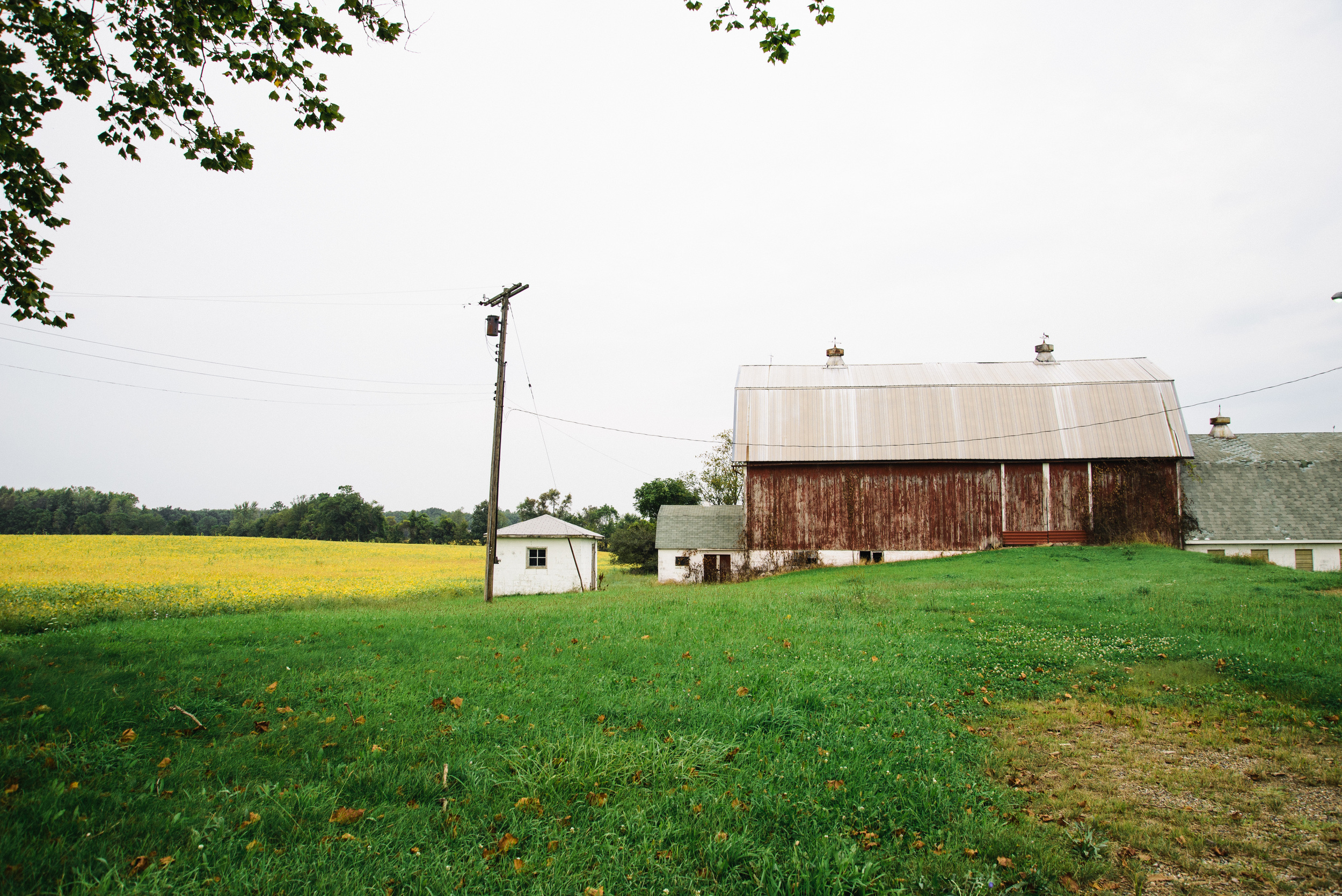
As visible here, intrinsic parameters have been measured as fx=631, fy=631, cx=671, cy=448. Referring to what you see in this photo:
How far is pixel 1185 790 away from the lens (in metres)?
4.37

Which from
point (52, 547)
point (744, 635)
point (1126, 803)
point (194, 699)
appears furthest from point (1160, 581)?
point (52, 547)

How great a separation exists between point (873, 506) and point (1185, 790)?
2475cm

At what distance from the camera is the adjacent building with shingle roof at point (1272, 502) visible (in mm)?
25609

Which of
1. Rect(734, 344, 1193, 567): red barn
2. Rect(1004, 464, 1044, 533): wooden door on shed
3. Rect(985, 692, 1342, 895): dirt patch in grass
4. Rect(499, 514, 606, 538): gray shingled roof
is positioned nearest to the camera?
Rect(985, 692, 1342, 895): dirt patch in grass

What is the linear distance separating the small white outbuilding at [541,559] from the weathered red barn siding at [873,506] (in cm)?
851

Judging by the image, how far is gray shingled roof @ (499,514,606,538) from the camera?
972 inches

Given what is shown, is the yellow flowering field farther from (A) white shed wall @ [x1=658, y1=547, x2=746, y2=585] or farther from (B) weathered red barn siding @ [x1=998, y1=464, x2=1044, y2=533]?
(B) weathered red barn siding @ [x1=998, y1=464, x2=1044, y2=533]

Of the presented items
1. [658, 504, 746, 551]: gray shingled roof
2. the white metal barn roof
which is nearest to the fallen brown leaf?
the white metal barn roof

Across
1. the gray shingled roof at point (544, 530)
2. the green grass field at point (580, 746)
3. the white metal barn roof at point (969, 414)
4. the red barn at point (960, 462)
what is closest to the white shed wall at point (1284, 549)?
the red barn at point (960, 462)

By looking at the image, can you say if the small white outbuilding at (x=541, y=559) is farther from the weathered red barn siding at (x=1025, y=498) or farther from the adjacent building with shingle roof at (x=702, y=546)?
the weathered red barn siding at (x=1025, y=498)

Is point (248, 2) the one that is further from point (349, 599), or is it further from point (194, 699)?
point (349, 599)

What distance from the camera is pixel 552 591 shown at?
80.3 feet

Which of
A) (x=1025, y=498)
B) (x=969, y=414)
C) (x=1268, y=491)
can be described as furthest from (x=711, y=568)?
(x=1268, y=491)

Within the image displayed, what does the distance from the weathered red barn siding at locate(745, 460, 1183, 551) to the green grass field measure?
18068 mm
